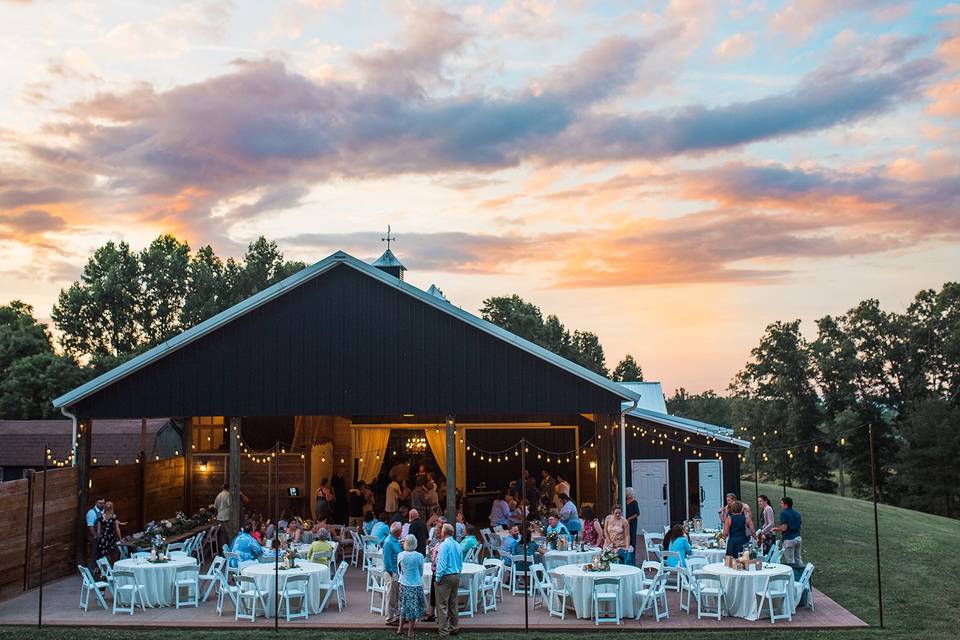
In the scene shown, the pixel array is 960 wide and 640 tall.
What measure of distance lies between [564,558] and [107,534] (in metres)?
8.20

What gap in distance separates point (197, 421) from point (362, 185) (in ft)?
24.9

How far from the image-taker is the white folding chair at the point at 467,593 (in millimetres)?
13953

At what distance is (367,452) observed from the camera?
26312 millimetres

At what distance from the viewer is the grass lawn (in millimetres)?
12828

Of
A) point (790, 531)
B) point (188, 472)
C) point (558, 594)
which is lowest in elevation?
point (558, 594)

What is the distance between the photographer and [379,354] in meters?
18.5

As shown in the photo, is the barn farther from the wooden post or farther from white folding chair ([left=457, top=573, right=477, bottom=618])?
the wooden post

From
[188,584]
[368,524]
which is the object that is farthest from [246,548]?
[368,524]

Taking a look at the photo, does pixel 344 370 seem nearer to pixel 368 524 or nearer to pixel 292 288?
pixel 292 288

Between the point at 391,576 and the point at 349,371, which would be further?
the point at 349,371

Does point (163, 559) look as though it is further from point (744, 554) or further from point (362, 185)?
point (362, 185)

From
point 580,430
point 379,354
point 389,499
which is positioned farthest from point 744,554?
point 580,430

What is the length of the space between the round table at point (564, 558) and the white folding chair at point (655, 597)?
72.5 inches

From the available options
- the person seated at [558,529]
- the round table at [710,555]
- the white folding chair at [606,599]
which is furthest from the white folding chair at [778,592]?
the person seated at [558,529]
